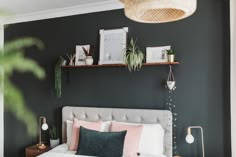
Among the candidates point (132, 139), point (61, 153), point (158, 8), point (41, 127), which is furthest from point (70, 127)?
point (158, 8)

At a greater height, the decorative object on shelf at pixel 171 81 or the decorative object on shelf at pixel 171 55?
the decorative object on shelf at pixel 171 55

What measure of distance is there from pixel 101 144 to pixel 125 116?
0.68 m

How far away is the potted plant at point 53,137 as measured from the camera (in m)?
3.72

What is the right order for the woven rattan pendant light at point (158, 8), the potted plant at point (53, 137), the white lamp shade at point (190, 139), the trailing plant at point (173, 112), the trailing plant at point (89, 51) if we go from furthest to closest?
the potted plant at point (53, 137), the trailing plant at point (89, 51), the trailing plant at point (173, 112), the white lamp shade at point (190, 139), the woven rattan pendant light at point (158, 8)

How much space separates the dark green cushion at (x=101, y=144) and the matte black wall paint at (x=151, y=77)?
73 cm

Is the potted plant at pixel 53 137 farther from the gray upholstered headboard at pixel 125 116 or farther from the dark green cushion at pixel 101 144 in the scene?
the dark green cushion at pixel 101 144

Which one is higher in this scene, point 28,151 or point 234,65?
point 234,65

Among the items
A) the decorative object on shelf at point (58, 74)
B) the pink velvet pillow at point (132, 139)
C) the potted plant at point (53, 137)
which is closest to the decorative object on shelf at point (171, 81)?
the pink velvet pillow at point (132, 139)

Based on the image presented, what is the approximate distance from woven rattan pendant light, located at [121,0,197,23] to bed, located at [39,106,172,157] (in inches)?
68.5

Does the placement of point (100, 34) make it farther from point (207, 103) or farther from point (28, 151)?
point (28, 151)

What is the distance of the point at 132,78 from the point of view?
346 centimetres

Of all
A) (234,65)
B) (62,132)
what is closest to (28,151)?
(62,132)

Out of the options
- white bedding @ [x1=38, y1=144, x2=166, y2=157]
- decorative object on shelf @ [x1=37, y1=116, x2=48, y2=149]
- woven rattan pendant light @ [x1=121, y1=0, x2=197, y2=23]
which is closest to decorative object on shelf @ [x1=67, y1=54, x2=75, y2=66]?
decorative object on shelf @ [x1=37, y1=116, x2=48, y2=149]

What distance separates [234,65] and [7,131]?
3984mm
